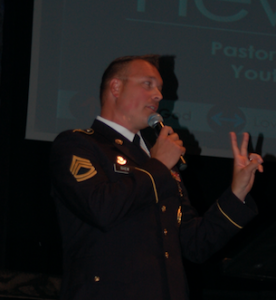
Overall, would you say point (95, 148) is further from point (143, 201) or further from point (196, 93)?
point (196, 93)

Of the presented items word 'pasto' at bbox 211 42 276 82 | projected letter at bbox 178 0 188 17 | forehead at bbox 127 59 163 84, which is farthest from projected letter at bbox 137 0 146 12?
forehead at bbox 127 59 163 84

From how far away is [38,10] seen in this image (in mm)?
3029

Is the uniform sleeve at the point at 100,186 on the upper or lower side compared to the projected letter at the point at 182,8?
lower

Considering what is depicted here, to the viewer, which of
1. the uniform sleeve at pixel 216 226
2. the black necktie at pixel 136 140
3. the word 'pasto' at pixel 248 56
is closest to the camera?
the uniform sleeve at pixel 216 226

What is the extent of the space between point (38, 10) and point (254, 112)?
1.70 m

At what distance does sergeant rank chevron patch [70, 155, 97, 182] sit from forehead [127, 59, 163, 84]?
25.7 inches

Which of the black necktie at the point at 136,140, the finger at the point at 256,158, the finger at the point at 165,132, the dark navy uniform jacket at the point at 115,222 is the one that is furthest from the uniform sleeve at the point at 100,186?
the finger at the point at 256,158

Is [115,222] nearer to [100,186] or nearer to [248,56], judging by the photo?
[100,186]

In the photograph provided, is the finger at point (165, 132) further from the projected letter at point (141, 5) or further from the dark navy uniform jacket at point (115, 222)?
the projected letter at point (141, 5)

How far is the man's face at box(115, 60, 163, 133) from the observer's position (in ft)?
6.02

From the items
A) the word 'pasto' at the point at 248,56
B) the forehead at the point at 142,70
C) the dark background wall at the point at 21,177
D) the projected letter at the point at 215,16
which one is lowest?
the dark background wall at the point at 21,177

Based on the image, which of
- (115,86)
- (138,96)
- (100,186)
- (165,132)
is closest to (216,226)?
(165,132)

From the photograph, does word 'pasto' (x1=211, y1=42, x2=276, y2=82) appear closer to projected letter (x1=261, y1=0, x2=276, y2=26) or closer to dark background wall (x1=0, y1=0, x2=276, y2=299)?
projected letter (x1=261, y1=0, x2=276, y2=26)

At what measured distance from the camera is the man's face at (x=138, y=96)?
183 cm
